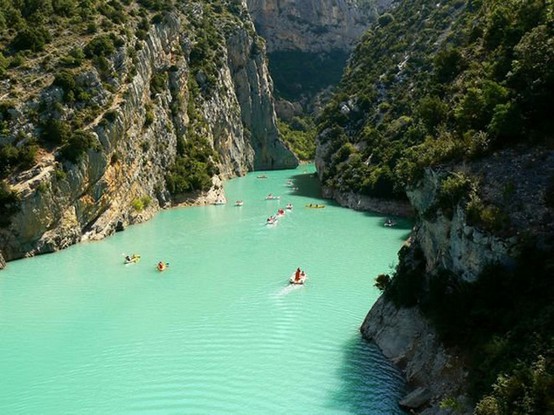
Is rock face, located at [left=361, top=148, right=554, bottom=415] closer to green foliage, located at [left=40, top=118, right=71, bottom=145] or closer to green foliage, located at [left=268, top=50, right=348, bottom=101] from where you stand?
green foliage, located at [left=40, top=118, right=71, bottom=145]

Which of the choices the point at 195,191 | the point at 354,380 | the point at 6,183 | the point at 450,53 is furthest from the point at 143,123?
the point at 354,380

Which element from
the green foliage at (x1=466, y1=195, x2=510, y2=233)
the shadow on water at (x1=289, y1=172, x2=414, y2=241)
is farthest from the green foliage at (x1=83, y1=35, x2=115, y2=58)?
the green foliage at (x1=466, y1=195, x2=510, y2=233)

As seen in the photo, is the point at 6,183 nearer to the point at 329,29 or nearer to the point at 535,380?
the point at 535,380

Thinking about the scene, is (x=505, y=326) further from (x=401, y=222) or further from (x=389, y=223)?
(x=401, y=222)

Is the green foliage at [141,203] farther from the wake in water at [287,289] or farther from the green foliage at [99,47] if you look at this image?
the wake in water at [287,289]

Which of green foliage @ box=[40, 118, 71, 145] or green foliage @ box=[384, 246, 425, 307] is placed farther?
green foliage @ box=[40, 118, 71, 145]

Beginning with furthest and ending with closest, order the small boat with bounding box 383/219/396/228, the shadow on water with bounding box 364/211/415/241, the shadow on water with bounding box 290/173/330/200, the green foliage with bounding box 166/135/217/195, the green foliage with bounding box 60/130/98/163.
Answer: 1. the shadow on water with bounding box 290/173/330/200
2. the green foliage with bounding box 166/135/217/195
3. the small boat with bounding box 383/219/396/228
4. the shadow on water with bounding box 364/211/415/241
5. the green foliage with bounding box 60/130/98/163
